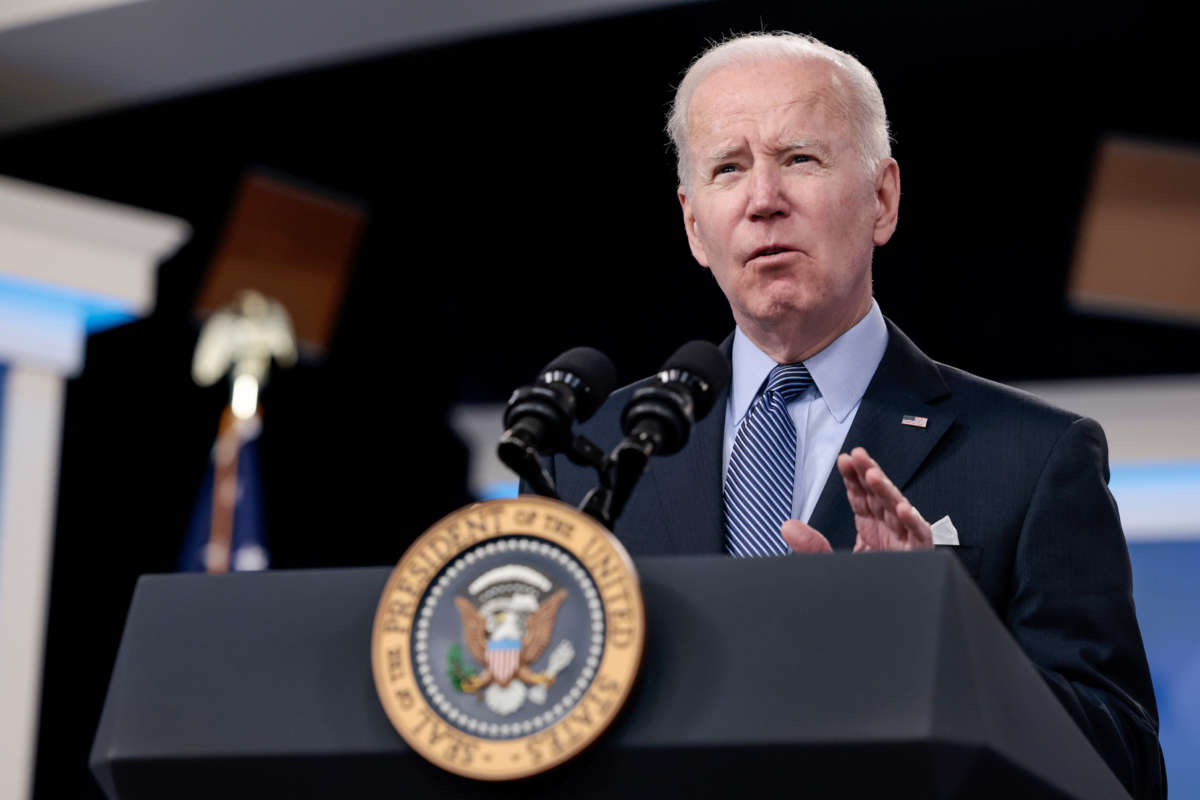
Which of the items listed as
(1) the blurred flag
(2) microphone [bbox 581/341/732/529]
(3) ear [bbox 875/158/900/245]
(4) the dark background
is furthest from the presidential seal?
(1) the blurred flag

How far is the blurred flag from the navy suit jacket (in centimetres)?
388

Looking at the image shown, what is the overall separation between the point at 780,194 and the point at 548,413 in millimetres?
517

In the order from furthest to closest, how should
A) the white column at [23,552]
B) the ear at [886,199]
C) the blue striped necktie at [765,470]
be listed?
the white column at [23,552] < the ear at [886,199] < the blue striped necktie at [765,470]

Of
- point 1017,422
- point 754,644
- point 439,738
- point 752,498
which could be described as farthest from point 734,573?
point 1017,422

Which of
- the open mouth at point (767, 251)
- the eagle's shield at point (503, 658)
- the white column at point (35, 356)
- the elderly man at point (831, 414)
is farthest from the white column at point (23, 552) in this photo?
the eagle's shield at point (503, 658)

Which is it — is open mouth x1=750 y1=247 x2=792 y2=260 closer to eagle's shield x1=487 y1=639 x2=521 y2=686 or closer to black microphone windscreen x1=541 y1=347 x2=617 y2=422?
black microphone windscreen x1=541 y1=347 x2=617 y2=422

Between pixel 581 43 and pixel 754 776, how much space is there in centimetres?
441

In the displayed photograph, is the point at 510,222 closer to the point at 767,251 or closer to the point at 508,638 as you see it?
the point at 767,251

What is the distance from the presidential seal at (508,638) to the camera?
0.86 meters

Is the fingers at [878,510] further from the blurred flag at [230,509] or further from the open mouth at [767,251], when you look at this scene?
the blurred flag at [230,509]

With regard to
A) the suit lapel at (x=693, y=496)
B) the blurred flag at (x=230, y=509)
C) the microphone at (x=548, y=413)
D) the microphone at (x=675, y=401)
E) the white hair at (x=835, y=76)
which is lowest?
the blurred flag at (x=230, y=509)

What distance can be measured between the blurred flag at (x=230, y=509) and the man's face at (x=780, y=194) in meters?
3.89

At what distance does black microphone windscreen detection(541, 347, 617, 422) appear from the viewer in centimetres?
111

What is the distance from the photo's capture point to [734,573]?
89 cm
